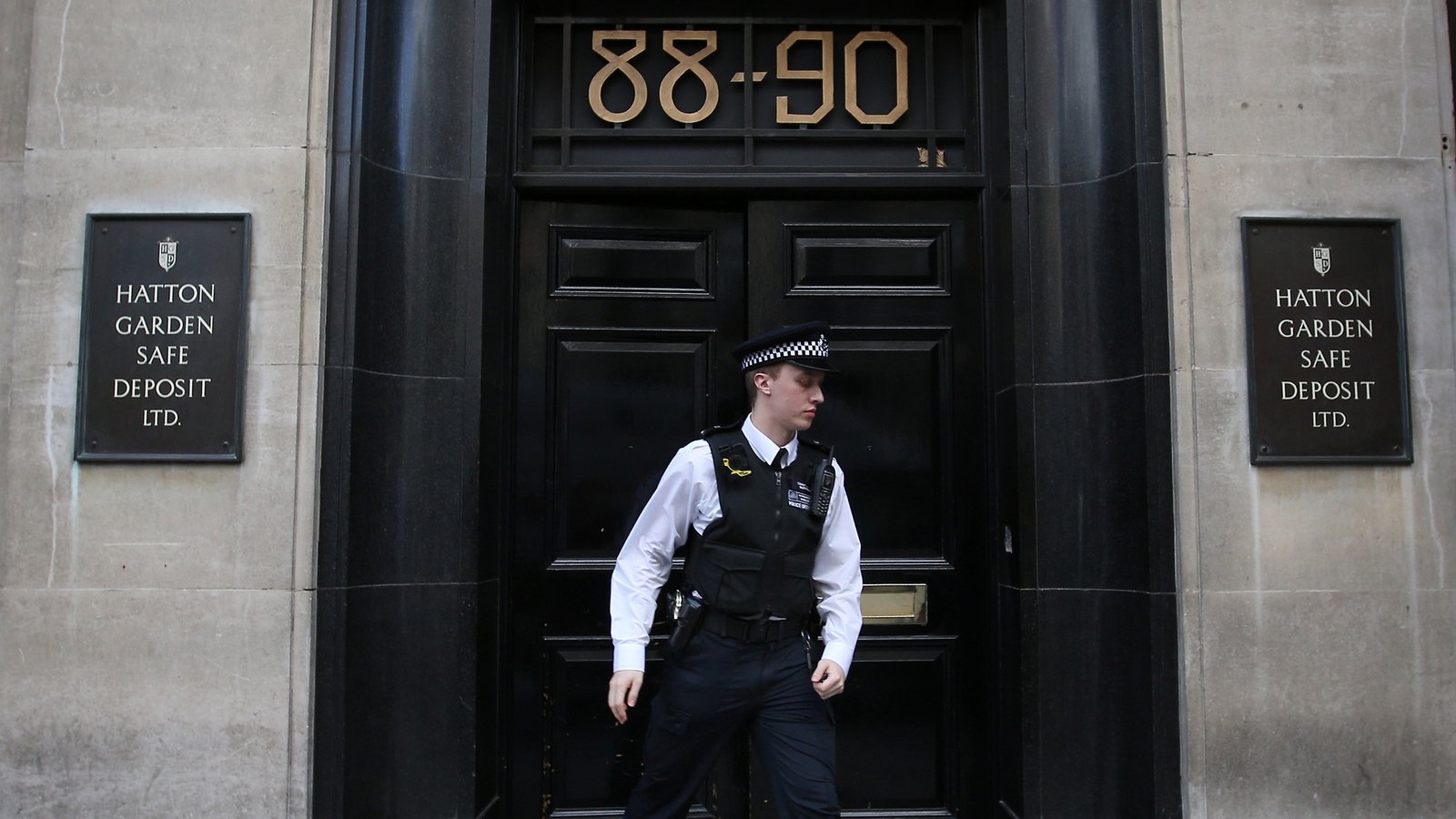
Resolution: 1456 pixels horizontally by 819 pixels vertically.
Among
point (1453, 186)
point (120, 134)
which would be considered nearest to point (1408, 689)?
point (1453, 186)

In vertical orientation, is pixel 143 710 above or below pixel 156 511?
below

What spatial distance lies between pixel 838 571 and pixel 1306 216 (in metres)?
2.57

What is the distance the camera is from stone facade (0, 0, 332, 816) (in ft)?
14.8

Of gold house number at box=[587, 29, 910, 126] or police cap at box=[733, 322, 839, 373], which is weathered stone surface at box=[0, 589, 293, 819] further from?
gold house number at box=[587, 29, 910, 126]

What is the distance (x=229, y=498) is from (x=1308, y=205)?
4699 millimetres

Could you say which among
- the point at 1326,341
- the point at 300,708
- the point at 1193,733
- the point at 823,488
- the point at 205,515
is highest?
the point at 1326,341

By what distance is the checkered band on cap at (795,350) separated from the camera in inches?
154

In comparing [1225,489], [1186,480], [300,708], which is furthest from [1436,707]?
[300,708]

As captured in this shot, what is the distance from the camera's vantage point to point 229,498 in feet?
14.9

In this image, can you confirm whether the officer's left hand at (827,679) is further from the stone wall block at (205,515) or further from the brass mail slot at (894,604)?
the stone wall block at (205,515)

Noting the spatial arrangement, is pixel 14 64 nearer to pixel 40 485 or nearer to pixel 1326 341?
pixel 40 485

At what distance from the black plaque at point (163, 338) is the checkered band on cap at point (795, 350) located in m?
2.23

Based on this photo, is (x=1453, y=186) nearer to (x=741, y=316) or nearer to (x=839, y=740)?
(x=741, y=316)

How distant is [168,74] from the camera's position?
4.72m
